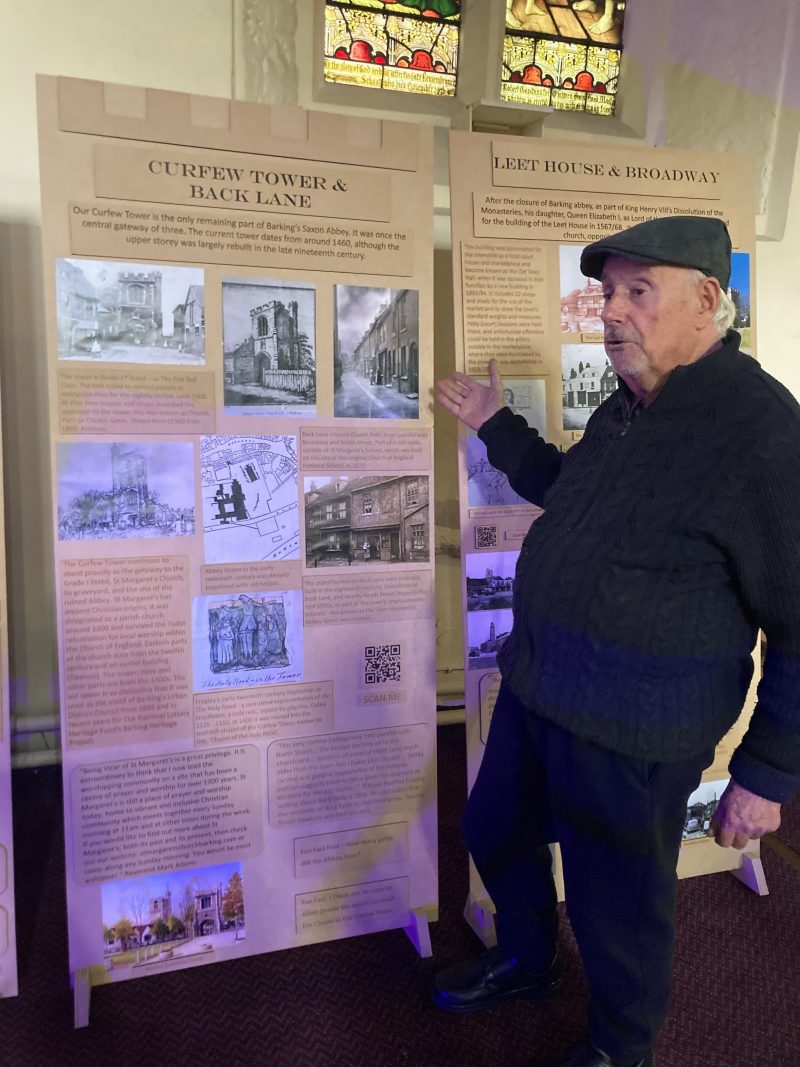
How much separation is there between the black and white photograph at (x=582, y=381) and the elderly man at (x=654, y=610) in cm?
50

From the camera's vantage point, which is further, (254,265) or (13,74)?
(13,74)

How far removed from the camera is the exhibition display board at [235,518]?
61.4 inches

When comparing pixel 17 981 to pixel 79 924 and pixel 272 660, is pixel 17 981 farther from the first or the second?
pixel 272 660

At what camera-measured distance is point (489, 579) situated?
191 centimetres

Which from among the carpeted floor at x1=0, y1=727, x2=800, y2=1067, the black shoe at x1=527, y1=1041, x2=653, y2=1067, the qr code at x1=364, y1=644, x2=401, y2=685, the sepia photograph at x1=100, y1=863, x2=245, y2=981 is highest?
the qr code at x1=364, y1=644, x2=401, y2=685

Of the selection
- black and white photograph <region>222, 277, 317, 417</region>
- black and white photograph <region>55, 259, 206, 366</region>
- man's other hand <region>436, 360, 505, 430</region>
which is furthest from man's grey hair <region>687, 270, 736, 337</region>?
black and white photograph <region>55, 259, 206, 366</region>

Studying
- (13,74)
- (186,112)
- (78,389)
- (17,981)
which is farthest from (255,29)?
(17,981)

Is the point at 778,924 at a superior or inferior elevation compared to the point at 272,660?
inferior

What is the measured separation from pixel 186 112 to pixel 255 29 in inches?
50.5

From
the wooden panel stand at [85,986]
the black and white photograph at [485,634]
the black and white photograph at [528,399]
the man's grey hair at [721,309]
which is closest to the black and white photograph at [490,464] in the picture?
the black and white photograph at [528,399]

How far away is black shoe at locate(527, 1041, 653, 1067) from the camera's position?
1.39 meters

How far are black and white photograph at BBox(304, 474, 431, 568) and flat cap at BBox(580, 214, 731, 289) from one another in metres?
0.74

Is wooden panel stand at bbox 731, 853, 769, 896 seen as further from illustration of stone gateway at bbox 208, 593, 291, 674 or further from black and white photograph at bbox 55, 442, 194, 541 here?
black and white photograph at bbox 55, 442, 194, 541

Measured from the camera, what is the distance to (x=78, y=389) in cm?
155
